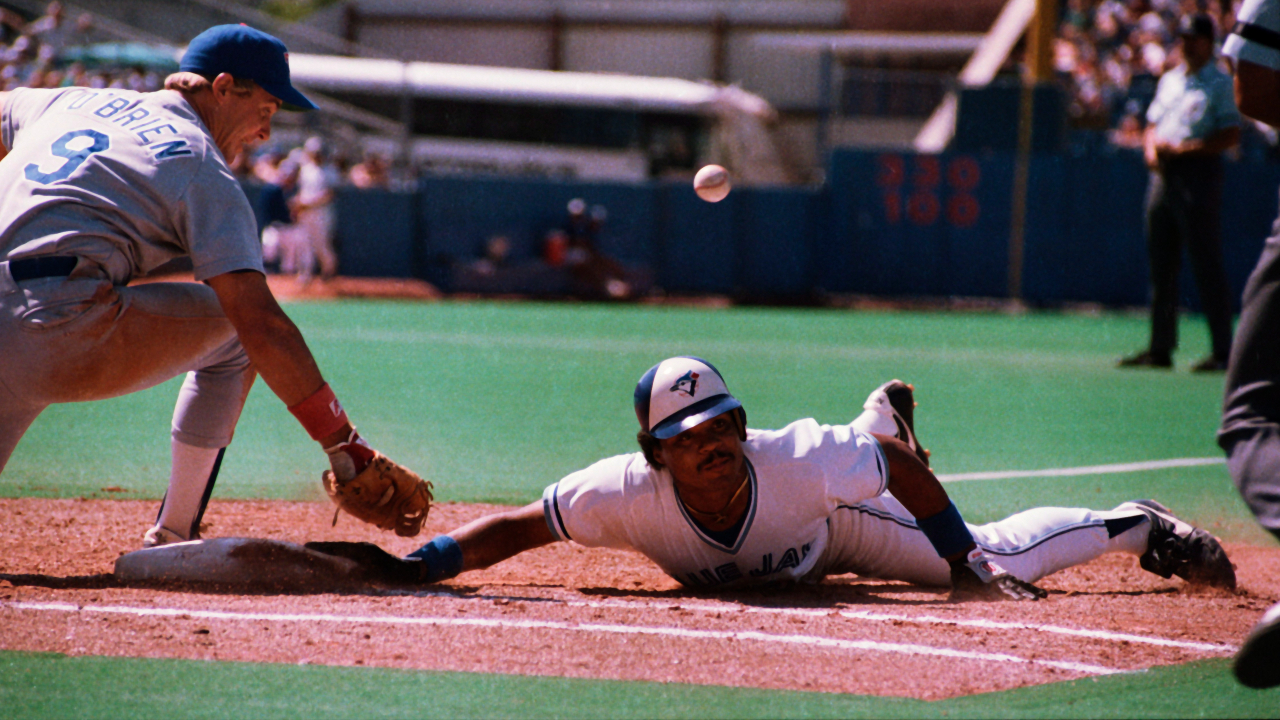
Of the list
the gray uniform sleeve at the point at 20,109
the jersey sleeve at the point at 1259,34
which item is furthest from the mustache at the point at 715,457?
the gray uniform sleeve at the point at 20,109

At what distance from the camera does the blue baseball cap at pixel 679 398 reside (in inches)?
153

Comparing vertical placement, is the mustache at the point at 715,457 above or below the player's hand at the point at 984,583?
above

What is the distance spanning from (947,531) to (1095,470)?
9.62 ft

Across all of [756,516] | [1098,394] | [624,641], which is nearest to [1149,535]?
[756,516]

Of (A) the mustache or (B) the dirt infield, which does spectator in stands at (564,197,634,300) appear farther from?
(A) the mustache

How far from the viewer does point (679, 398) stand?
392 cm

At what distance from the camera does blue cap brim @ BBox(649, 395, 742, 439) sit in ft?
12.7

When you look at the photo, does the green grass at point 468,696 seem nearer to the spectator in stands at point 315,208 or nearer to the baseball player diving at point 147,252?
the baseball player diving at point 147,252

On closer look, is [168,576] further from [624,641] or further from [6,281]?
[624,641]

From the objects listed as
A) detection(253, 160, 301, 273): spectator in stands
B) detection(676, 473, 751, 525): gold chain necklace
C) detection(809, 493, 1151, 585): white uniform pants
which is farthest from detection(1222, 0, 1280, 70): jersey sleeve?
detection(253, 160, 301, 273): spectator in stands

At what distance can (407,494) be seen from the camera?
3.82 meters

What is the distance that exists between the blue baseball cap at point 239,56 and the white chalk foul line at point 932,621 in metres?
1.89

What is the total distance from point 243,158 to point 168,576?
20153 millimetres

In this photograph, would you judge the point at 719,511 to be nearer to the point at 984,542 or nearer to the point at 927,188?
the point at 984,542
